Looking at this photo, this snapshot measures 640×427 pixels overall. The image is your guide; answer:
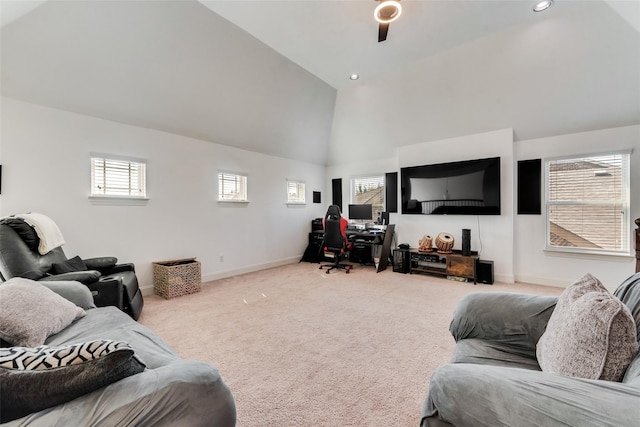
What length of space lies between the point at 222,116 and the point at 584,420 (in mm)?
4689

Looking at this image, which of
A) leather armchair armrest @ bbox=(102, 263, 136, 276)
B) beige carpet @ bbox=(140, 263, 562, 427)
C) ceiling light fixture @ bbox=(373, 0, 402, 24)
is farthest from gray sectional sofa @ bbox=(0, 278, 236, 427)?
ceiling light fixture @ bbox=(373, 0, 402, 24)

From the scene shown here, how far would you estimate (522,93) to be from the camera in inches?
150

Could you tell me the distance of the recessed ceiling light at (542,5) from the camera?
2.80 metres

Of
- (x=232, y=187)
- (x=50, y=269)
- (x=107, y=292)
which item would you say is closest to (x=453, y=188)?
(x=232, y=187)

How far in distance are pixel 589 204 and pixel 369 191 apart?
3.68m

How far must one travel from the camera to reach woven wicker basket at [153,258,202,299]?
141 inches

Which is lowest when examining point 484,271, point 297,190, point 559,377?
point 484,271

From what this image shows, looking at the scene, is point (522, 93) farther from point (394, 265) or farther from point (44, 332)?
point (44, 332)

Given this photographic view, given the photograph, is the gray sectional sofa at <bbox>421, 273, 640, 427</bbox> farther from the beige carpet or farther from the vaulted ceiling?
the vaulted ceiling

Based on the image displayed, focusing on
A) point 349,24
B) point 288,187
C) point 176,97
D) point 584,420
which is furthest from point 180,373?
point 288,187

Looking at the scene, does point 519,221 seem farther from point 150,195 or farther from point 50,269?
point 50,269

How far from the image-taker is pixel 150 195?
12.6 feet

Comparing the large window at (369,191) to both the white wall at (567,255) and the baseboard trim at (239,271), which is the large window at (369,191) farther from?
the white wall at (567,255)

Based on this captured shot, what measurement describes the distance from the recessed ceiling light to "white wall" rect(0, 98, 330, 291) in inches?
175
